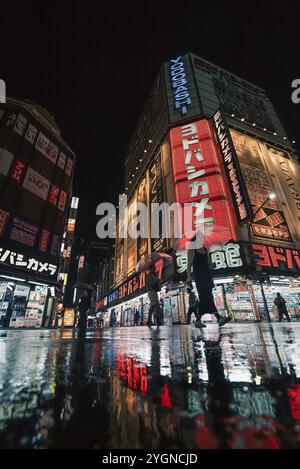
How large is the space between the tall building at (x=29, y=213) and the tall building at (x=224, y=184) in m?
7.98

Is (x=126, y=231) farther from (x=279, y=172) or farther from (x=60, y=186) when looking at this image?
(x=279, y=172)

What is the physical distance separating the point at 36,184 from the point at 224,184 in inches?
613

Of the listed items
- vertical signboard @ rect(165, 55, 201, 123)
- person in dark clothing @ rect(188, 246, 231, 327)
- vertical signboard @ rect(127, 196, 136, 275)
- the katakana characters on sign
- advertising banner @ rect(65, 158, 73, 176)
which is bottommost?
person in dark clothing @ rect(188, 246, 231, 327)

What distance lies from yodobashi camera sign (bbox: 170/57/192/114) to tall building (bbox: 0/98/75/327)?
1334 centimetres

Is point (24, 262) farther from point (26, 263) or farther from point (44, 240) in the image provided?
point (44, 240)

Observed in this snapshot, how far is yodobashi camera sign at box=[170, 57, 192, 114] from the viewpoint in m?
21.9

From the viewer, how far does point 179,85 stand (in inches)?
927

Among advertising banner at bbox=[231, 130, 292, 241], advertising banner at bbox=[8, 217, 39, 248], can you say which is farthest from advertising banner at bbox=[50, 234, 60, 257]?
advertising banner at bbox=[231, 130, 292, 241]

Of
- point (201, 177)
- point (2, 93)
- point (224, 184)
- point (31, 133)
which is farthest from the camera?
point (31, 133)

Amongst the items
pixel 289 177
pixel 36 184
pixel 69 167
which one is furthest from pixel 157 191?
pixel 289 177

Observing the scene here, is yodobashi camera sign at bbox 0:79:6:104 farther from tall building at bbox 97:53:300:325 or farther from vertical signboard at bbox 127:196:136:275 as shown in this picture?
vertical signboard at bbox 127:196:136:275

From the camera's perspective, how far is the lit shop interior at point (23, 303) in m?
14.6
